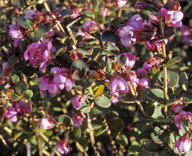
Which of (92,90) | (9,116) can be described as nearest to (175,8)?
(92,90)

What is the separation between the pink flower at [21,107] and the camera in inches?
50.7

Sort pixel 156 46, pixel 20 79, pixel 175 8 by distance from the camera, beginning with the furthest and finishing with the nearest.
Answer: pixel 20 79 → pixel 156 46 → pixel 175 8

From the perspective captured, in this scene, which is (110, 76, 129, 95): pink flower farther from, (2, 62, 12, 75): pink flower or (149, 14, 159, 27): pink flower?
(2, 62, 12, 75): pink flower

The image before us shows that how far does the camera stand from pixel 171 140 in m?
1.12

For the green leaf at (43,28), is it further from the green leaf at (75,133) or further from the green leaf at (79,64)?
the green leaf at (75,133)

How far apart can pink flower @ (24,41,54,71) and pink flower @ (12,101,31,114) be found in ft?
1.19

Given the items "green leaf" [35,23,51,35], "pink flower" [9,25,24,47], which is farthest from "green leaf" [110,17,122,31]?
"pink flower" [9,25,24,47]

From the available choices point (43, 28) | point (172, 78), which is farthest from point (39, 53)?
point (172, 78)

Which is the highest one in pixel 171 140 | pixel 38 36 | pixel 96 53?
pixel 38 36

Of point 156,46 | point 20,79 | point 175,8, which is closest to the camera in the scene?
point 175,8

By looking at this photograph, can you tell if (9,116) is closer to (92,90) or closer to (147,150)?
(92,90)

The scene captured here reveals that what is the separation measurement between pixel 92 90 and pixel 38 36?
33 cm

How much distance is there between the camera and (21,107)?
50.9 inches

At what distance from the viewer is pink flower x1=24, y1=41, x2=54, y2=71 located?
0.98 metres
